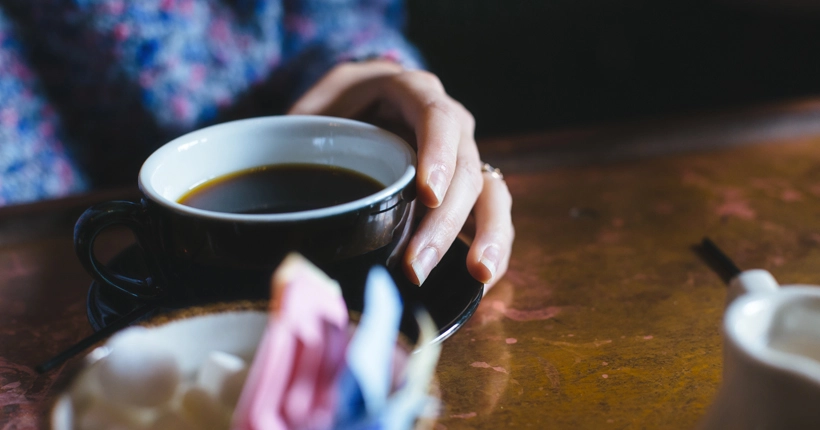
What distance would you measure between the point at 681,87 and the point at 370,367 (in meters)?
1.77

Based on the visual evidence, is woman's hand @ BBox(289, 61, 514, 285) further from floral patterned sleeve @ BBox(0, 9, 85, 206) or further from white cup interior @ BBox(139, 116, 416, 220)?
floral patterned sleeve @ BBox(0, 9, 85, 206)

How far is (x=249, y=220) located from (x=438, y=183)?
14 cm

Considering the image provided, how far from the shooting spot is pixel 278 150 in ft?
1.41

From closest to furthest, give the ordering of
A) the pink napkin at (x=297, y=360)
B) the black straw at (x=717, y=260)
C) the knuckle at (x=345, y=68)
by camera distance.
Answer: the pink napkin at (x=297, y=360) → the black straw at (x=717, y=260) → the knuckle at (x=345, y=68)

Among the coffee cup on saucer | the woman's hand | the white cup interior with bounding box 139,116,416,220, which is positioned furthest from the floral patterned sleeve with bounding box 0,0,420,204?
the coffee cup on saucer

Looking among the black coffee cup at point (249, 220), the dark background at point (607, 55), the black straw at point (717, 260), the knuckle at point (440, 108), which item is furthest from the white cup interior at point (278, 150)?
the dark background at point (607, 55)

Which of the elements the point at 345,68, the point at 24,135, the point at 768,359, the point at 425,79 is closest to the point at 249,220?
the point at 768,359

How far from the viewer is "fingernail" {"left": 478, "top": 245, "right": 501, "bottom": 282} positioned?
0.40 meters

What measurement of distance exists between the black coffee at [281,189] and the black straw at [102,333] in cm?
7

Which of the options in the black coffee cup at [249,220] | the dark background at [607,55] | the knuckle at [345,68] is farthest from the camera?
the dark background at [607,55]

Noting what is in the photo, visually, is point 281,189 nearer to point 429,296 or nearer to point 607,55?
point 429,296

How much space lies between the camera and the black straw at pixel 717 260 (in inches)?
18.4

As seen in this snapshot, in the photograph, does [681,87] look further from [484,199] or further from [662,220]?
[484,199]

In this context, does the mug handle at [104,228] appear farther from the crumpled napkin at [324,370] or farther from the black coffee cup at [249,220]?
the crumpled napkin at [324,370]
